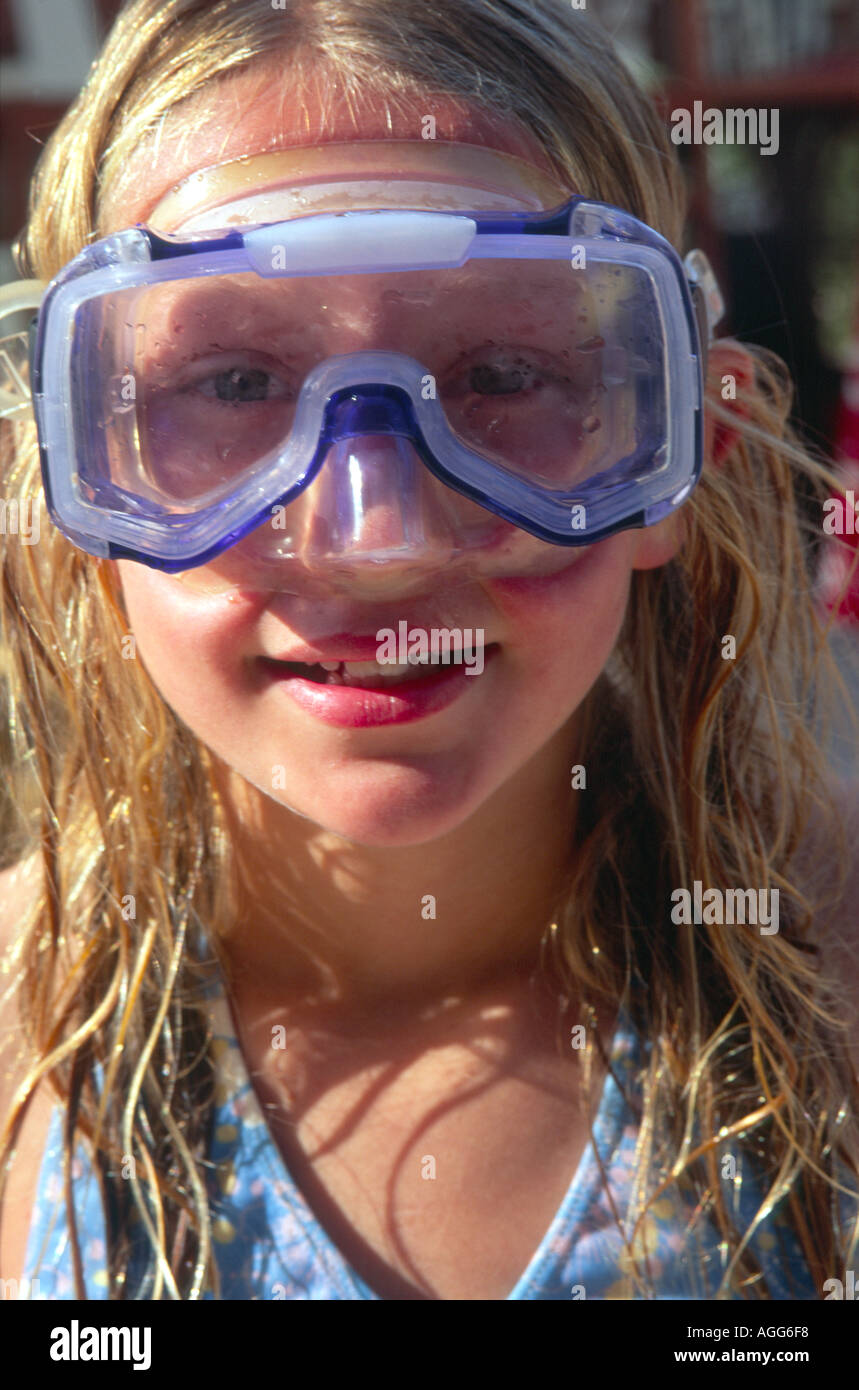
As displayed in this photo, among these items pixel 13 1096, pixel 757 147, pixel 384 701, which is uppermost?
pixel 757 147

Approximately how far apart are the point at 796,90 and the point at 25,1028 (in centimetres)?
384

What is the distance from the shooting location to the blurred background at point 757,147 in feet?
12.3

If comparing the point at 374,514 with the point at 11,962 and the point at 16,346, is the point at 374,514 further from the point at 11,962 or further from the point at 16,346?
the point at 11,962

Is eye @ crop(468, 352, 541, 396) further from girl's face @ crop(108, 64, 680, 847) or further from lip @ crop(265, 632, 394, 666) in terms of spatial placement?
lip @ crop(265, 632, 394, 666)

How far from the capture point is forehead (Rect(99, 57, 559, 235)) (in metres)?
1.25

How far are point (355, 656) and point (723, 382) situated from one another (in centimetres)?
62

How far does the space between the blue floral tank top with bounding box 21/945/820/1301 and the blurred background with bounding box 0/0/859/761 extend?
8.50 ft

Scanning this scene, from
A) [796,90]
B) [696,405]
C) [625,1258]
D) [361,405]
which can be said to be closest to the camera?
[361,405]

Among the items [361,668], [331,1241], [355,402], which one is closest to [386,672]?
[361,668]

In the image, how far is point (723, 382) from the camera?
154 cm

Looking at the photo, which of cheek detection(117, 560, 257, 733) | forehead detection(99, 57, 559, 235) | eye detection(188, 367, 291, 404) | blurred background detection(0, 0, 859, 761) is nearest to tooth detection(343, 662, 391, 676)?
cheek detection(117, 560, 257, 733)

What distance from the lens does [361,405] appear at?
1189 millimetres
